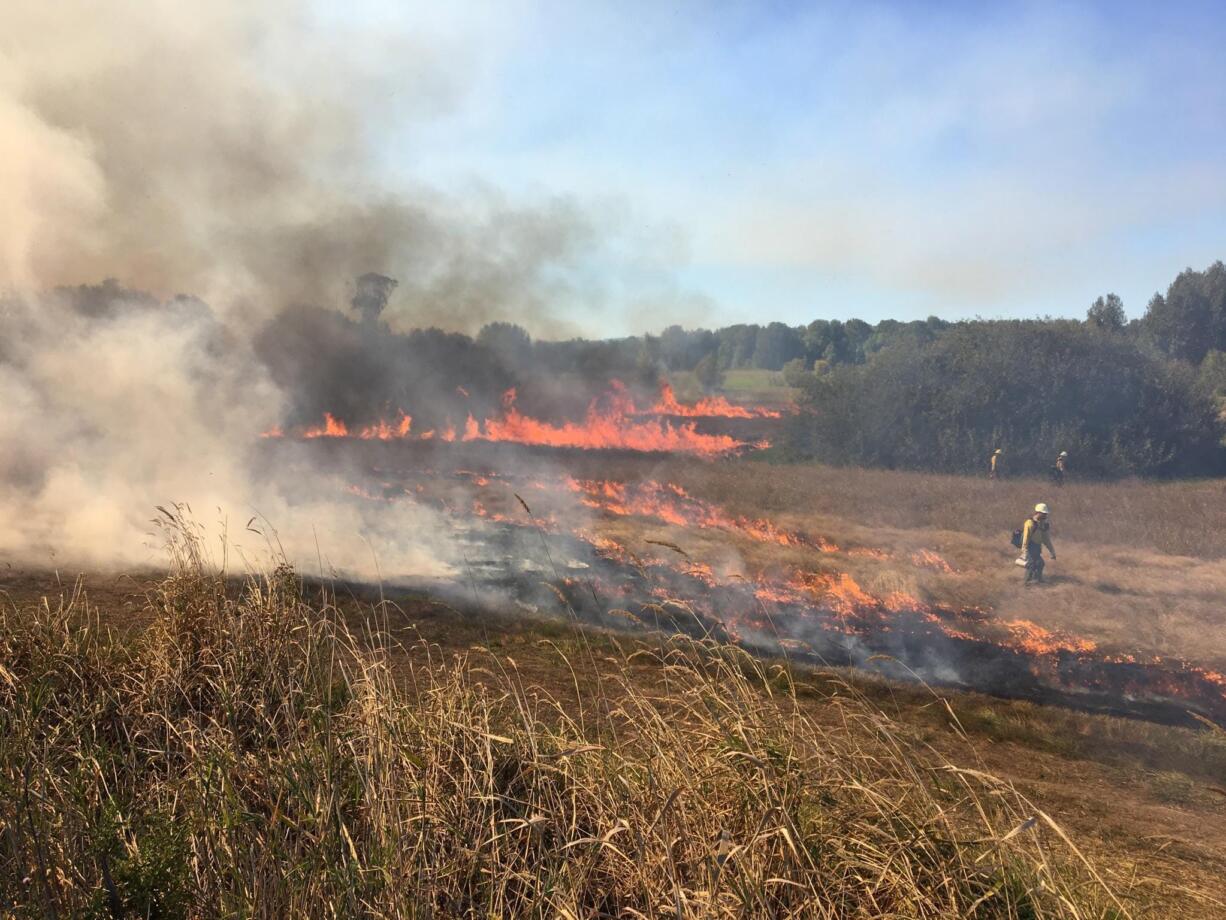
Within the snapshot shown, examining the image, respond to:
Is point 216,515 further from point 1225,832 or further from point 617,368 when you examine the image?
point 617,368

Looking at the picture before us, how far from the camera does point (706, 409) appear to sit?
40844 millimetres

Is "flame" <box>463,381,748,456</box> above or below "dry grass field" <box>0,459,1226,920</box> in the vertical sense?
above

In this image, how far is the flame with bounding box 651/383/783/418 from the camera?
3881cm

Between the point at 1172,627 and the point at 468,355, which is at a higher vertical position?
the point at 468,355

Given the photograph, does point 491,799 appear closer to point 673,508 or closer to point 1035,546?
point 1035,546

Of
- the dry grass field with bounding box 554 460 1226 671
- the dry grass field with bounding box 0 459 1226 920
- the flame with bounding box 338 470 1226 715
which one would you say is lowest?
the flame with bounding box 338 470 1226 715

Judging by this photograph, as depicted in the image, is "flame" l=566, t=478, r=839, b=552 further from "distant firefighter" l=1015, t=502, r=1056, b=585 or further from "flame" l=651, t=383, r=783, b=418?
"flame" l=651, t=383, r=783, b=418

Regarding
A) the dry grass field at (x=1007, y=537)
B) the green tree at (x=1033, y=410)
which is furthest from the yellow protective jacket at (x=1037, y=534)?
the green tree at (x=1033, y=410)

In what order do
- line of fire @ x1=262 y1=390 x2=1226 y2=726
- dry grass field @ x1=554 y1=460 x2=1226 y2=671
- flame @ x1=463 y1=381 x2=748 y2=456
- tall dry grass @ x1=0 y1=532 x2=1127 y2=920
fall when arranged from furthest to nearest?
flame @ x1=463 y1=381 x2=748 y2=456
dry grass field @ x1=554 y1=460 x2=1226 y2=671
line of fire @ x1=262 y1=390 x2=1226 y2=726
tall dry grass @ x1=0 y1=532 x2=1127 y2=920

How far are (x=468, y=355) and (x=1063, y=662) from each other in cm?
2910

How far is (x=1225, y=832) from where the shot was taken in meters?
6.71

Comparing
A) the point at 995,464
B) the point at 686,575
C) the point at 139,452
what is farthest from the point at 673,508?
the point at 995,464

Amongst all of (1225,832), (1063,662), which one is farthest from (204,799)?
(1063,662)

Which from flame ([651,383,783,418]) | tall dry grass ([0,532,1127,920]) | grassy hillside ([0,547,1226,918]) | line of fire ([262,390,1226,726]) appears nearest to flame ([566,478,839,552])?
line of fire ([262,390,1226,726])
